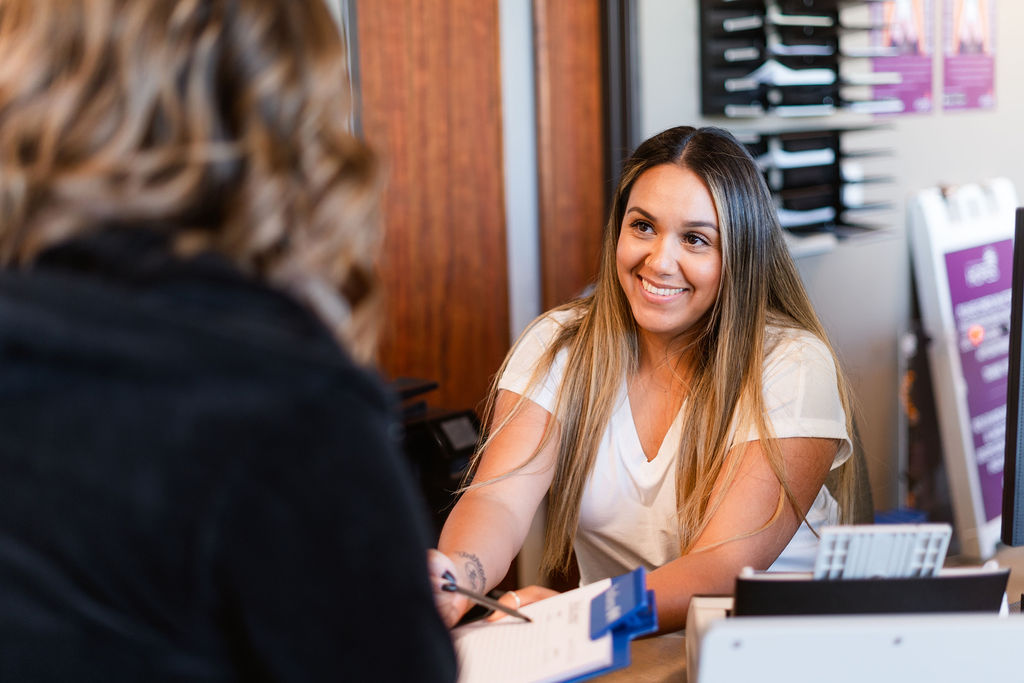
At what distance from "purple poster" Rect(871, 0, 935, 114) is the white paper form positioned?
3032 millimetres

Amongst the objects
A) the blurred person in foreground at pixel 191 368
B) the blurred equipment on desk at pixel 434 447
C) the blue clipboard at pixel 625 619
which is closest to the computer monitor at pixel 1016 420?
the blue clipboard at pixel 625 619

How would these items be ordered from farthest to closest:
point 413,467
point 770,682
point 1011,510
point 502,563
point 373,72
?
point 373,72 < point 413,467 < point 502,563 < point 1011,510 < point 770,682

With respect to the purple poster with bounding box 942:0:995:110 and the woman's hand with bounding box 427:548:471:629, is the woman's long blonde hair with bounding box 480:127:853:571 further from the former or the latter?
the purple poster with bounding box 942:0:995:110

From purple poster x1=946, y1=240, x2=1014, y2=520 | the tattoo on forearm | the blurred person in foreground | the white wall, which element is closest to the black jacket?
the blurred person in foreground

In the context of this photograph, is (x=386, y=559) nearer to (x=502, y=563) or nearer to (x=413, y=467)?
(x=502, y=563)

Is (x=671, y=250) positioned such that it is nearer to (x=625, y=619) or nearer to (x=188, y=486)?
(x=625, y=619)

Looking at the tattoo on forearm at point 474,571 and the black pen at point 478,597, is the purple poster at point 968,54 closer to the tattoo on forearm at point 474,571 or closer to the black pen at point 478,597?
the tattoo on forearm at point 474,571

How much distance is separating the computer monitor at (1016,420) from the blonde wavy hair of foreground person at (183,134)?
0.92m

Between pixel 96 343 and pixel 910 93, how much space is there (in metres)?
3.79

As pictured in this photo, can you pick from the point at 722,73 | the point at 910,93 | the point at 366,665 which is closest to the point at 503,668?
the point at 366,665

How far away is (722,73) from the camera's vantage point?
3066mm

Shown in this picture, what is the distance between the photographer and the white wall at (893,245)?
3617 mm

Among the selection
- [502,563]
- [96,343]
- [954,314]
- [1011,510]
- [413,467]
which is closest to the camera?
[96,343]

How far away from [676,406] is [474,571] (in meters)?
0.50
